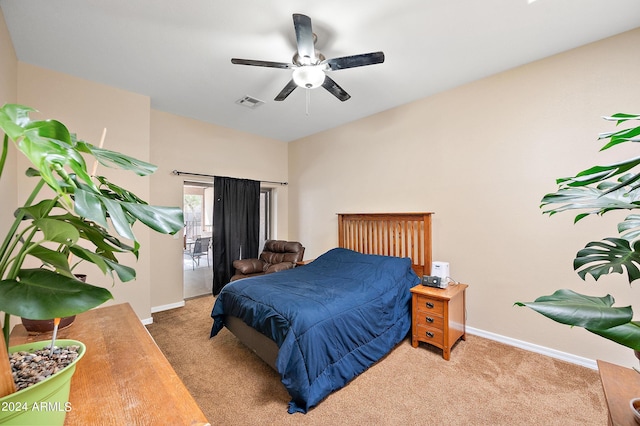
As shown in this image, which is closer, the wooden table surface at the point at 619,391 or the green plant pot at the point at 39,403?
the green plant pot at the point at 39,403

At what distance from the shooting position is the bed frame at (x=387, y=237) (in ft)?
10.0

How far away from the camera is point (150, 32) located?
6.86 ft

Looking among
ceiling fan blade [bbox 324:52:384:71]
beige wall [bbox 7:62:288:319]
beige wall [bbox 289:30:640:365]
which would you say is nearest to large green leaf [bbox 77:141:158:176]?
ceiling fan blade [bbox 324:52:384:71]

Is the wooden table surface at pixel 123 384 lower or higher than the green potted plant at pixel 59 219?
lower

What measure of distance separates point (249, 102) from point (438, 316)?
3.34 m

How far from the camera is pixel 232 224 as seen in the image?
4316 millimetres

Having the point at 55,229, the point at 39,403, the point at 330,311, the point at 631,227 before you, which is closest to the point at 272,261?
the point at 330,311

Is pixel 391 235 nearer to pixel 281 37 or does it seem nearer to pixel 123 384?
pixel 281 37

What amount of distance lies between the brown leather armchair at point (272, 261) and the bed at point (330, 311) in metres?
0.82

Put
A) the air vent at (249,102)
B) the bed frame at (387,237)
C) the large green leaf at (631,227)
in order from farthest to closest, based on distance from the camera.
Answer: the air vent at (249,102)
the bed frame at (387,237)
the large green leaf at (631,227)

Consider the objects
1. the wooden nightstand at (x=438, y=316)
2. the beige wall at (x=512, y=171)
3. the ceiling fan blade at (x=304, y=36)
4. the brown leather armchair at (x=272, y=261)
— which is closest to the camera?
the ceiling fan blade at (x=304, y=36)

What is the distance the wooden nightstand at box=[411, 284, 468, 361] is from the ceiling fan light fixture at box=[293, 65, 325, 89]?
2216 millimetres

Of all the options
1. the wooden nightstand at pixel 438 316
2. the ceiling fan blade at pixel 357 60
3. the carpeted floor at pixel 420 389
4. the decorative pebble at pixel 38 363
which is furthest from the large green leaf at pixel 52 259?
the wooden nightstand at pixel 438 316

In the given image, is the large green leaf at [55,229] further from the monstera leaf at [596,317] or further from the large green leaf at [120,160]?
the monstera leaf at [596,317]
